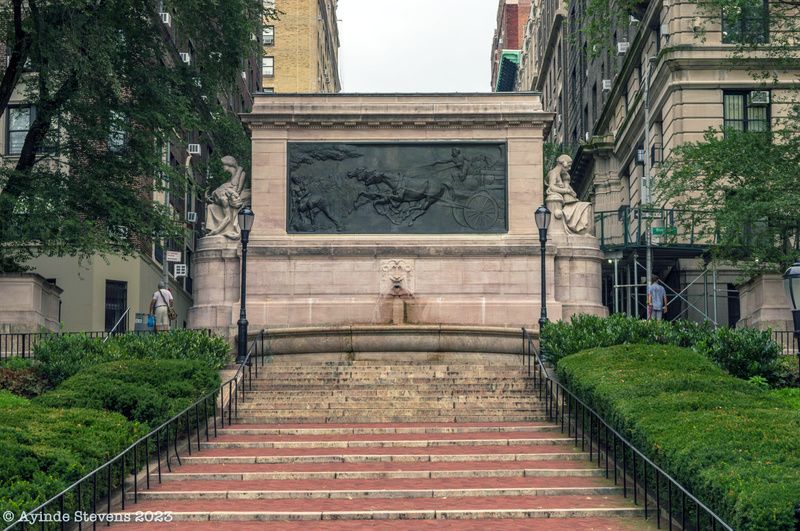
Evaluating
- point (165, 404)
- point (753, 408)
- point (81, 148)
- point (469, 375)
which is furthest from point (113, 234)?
point (753, 408)

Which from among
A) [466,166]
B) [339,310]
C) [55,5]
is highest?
[55,5]

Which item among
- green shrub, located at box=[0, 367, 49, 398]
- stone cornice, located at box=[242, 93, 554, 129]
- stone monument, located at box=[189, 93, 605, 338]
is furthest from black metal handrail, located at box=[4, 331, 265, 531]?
stone cornice, located at box=[242, 93, 554, 129]

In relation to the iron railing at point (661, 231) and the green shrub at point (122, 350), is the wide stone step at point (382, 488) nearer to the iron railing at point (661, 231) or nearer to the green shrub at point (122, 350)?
the green shrub at point (122, 350)

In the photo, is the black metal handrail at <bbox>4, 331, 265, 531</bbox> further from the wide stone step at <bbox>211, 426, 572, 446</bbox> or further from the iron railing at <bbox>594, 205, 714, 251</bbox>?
the iron railing at <bbox>594, 205, 714, 251</bbox>

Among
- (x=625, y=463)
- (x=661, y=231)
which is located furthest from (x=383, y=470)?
(x=661, y=231)

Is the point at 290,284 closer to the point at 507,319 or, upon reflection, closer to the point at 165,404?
the point at 507,319

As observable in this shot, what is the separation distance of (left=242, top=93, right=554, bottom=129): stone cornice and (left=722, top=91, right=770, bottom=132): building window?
11446mm

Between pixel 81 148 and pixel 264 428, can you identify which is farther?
pixel 81 148

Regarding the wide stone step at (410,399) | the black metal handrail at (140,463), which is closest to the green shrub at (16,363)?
the black metal handrail at (140,463)

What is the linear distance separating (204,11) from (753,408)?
21.6m

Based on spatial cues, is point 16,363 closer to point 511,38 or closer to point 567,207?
point 567,207

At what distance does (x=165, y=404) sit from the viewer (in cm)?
2139

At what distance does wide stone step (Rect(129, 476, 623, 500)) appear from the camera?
58.2 ft

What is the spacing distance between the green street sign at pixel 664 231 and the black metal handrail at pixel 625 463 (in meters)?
15.3
